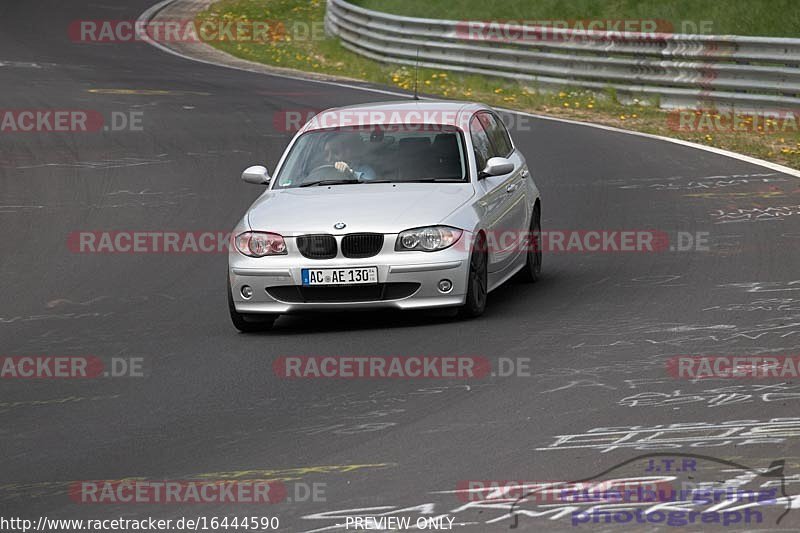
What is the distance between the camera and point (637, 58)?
2520 centimetres

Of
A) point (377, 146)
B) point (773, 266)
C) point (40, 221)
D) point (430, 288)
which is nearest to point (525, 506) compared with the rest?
point (430, 288)

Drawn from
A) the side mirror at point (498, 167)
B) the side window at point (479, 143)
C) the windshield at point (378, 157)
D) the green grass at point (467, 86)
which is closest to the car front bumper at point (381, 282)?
the side mirror at point (498, 167)

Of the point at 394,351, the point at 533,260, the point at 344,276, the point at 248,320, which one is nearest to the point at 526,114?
the point at 533,260

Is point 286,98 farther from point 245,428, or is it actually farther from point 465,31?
point 245,428

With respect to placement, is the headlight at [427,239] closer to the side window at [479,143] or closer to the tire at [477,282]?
the tire at [477,282]

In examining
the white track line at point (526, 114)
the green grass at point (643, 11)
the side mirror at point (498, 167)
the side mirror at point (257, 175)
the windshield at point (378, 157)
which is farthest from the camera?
the green grass at point (643, 11)

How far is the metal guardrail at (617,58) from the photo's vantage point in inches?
889

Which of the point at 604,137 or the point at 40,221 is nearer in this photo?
the point at 40,221

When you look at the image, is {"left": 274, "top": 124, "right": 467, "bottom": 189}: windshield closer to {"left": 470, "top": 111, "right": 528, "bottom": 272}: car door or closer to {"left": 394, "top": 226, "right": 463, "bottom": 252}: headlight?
{"left": 470, "top": 111, "right": 528, "bottom": 272}: car door

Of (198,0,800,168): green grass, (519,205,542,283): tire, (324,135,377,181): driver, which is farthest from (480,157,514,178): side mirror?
(198,0,800,168): green grass

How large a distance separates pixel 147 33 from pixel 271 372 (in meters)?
31.5

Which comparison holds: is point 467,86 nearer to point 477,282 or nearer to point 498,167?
point 498,167

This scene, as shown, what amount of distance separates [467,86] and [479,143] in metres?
16.3

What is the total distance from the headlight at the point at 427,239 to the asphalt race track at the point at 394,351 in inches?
22.1
